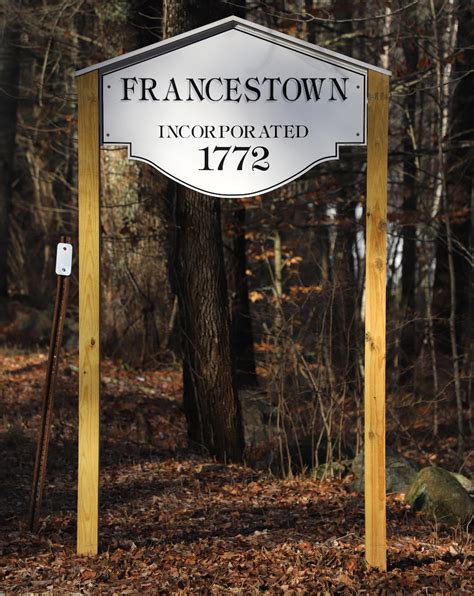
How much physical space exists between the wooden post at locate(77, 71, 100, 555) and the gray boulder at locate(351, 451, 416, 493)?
330 centimetres

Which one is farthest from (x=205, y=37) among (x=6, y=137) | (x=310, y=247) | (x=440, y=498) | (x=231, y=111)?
(x=6, y=137)

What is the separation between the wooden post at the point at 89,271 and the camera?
5676 millimetres

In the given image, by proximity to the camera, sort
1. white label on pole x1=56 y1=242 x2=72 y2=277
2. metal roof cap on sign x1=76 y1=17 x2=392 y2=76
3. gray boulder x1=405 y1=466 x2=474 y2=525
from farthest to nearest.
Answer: gray boulder x1=405 y1=466 x2=474 y2=525, white label on pole x1=56 y1=242 x2=72 y2=277, metal roof cap on sign x1=76 y1=17 x2=392 y2=76

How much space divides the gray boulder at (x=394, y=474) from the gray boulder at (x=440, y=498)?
2.39ft

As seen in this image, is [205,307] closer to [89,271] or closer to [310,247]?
[89,271]

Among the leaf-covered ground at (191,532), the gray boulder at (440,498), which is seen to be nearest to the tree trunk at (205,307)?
the leaf-covered ground at (191,532)

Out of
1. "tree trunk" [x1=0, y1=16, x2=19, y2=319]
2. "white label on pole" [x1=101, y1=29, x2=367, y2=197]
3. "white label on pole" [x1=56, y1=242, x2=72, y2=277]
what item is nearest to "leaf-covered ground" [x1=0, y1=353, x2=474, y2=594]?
"white label on pole" [x1=56, y1=242, x2=72, y2=277]

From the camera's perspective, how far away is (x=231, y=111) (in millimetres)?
5688

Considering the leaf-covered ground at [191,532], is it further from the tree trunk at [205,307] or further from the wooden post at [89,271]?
the wooden post at [89,271]

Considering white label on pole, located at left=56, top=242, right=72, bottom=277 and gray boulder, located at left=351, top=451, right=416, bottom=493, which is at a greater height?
white label on pole, located at left=56, top=242, right=72, bottom=277

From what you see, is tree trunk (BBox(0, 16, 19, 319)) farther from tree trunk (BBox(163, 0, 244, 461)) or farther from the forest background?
tree trunk (BBox(163, 0, 244, 461))

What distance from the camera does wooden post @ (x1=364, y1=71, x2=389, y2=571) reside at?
550 cm

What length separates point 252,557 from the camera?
5.83m

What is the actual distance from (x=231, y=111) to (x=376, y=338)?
5.18 feet
